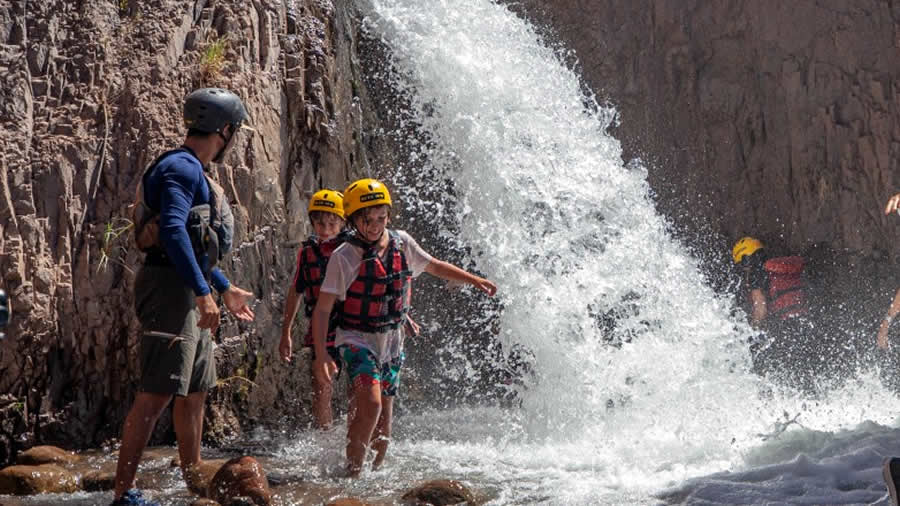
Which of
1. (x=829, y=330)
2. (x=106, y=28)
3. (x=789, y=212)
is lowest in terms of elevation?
(x=829, y=330)

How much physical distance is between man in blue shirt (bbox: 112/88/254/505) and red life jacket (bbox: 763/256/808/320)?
765 cm

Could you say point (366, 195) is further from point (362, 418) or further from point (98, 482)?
point (98, 482)

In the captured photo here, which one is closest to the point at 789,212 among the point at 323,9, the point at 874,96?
the point at 874,96

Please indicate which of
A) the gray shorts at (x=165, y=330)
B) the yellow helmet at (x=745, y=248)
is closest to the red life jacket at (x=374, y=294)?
the gray shorts at (x=165, y=330)

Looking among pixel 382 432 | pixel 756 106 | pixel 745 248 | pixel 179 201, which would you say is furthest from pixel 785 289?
pixel 179 201

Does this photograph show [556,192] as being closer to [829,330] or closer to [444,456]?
[444,456]

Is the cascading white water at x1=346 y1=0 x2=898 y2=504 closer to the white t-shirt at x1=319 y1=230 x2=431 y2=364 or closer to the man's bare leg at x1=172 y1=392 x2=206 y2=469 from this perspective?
the white t-shirt at x1=319 y1=230 x2=431 y2=364

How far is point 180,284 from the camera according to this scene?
4.01 meters

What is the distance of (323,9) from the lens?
7395 millimetres

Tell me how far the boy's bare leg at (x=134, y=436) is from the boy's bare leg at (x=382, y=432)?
1360mm

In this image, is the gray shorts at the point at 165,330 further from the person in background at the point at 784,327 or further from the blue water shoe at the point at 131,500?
the person in background at the point at 784,327

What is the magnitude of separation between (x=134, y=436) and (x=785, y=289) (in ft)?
27.1

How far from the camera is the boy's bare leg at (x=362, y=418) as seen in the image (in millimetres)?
4703

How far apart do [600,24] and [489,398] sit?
622 centimetres
